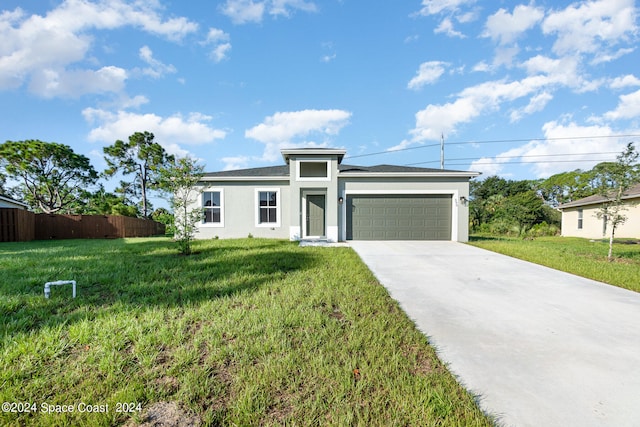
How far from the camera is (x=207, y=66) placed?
35.2ft

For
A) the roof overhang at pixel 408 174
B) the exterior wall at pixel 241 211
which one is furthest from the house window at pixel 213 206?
the roof overhang at pixel 408 174

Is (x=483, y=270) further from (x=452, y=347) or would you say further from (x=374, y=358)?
(x=374, y=358)

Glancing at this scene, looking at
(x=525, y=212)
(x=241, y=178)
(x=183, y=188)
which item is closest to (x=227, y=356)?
(x=183, y=188)

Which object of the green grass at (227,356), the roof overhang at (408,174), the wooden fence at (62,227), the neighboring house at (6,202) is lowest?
the green grass at (227,356)

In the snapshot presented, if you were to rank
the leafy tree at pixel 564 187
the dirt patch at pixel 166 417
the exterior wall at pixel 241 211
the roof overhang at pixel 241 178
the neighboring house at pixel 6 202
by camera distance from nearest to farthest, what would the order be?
the dirt patch at pixel 166 417, the roof overhang at pixel 241 178, the exterior wall at pixel 241 211, the neighboring house at pixel 6 202, the leafy tree at pixel 564 187

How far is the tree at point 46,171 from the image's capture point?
773 inches

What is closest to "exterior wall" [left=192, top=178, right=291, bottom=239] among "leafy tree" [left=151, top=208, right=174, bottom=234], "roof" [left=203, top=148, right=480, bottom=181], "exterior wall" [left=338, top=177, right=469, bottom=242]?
"roof" [left=203, top=148, right=480, bottom=181]

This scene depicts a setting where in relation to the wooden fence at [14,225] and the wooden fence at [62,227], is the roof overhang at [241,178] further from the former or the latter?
the wooden fence at [62,227]

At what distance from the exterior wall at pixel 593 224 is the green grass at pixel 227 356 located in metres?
15.7

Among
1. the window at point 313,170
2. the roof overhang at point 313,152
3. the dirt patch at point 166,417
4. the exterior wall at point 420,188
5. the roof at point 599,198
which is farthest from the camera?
the roof at point 599,198

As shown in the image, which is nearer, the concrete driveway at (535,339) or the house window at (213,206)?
the concrete driveway at (535,339)

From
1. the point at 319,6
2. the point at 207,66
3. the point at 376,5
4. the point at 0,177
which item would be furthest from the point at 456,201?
the point at 0,177

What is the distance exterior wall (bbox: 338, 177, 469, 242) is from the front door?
1.43 meters

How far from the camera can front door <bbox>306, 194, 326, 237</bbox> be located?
12.0 m
